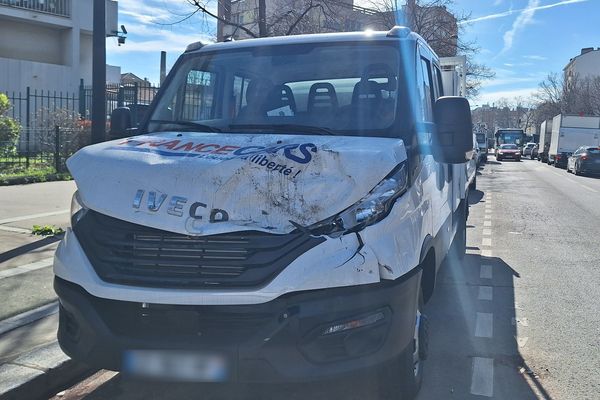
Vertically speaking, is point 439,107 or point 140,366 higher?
point 439,107

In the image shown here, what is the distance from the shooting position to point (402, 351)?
3.02m

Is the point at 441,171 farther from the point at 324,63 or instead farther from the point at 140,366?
the point at 140,366

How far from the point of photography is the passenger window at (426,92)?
423 cm

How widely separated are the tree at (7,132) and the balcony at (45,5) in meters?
12.7

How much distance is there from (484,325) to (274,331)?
313 centimetres

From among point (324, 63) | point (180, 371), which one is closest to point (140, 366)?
point (180, 371)

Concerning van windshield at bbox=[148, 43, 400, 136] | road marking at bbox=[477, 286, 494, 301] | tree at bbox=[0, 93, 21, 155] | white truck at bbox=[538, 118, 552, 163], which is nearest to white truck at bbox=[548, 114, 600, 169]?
white truck at bbox=[538, 118, 552, 163]

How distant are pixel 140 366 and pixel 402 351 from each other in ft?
4.47

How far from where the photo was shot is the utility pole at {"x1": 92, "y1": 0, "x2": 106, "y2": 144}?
24.3 feet

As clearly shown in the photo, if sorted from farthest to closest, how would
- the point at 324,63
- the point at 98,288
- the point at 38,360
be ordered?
the point at 324,63 < the point at 38,360 < the point at 98,288

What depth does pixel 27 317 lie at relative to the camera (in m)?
4.70

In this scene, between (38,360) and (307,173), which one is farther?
(38,360)

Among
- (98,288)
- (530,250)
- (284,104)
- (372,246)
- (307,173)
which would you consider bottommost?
(530,250)

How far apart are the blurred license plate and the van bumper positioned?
0.08 feet
